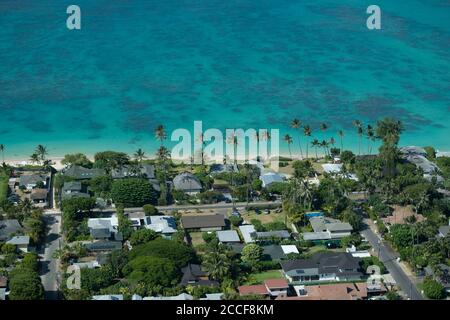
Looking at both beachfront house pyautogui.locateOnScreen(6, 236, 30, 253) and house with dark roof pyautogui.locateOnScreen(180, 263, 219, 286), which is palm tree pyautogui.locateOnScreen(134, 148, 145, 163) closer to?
beachfront house pyautogui.locateOnScreen(6, 236, 30, 253)

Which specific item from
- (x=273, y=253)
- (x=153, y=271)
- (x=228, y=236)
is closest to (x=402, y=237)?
(x=273, y=253)

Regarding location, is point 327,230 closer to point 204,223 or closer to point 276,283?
point 204,223

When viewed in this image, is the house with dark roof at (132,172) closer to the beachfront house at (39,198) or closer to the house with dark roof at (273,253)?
the beachfront house at (39,198)

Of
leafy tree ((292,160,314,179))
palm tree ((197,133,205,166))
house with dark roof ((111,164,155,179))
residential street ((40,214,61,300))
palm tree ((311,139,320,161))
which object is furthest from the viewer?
palm tree ((311,139,320,161))

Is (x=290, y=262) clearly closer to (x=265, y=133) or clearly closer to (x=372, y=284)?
(x=372, y=284)

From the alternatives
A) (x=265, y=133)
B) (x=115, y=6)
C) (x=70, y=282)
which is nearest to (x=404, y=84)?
A: (x=265, y=133)

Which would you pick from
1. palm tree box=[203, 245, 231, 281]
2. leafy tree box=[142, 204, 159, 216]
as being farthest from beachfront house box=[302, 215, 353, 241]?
leafy tree box=[142, 204, 159, 216]
